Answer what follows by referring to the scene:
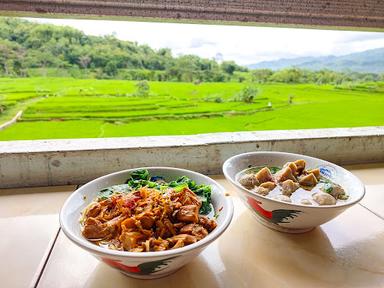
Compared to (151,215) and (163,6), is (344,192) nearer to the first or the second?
(151,215)

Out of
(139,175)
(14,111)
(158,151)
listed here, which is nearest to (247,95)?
(158,151)

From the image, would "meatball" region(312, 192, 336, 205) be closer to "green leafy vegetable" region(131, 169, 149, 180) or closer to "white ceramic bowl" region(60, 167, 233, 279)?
"white ceramic bowl" region(60, 167, 233, 279)

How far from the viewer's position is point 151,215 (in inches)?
31.8

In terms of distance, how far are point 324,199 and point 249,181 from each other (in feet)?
0.76

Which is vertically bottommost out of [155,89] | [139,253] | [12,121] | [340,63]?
[139,253]

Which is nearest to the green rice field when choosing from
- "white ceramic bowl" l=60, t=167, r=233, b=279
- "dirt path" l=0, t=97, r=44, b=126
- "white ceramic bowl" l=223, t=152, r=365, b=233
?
"dirt path" l=0, t=97, r=44, b=126

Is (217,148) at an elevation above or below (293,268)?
above

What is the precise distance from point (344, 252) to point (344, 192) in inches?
7.4

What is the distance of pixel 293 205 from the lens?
848 millimetres

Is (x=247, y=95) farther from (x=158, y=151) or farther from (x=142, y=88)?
(x=158, y=151)

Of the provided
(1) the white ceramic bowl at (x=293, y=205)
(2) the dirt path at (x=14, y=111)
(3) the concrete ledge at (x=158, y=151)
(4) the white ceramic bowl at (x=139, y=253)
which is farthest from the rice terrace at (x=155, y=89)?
(4) the white ceramic bowl at (x=139, y=253)

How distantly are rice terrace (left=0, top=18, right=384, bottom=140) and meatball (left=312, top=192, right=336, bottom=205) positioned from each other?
78cm

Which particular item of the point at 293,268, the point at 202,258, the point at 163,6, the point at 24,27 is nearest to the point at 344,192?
the point at 293,268

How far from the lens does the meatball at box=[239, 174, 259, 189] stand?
1.01 meters
